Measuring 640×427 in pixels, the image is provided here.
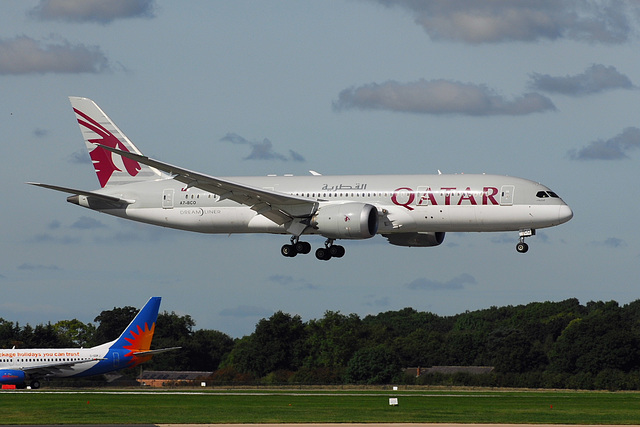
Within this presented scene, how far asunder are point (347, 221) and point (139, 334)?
1254 inches

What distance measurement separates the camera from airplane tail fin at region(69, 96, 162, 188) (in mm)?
75750

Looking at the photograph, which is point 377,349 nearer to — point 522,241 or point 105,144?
point 105,144

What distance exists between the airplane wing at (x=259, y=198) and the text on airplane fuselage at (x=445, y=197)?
224 inches

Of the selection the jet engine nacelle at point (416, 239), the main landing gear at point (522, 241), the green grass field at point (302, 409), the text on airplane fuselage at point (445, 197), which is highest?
the text on airplane fuselage at point (445, 197)

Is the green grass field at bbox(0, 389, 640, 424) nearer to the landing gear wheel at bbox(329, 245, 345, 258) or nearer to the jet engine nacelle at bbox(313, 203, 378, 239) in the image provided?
the landing gear wheel at bbox(329, 245, 345, 258)

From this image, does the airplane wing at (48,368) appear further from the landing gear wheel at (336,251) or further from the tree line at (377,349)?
the landing gear wheel at (336,251)

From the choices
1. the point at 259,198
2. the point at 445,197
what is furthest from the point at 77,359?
the point at 445,197

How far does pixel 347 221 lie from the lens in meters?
64.3

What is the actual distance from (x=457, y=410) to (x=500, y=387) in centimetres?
4076

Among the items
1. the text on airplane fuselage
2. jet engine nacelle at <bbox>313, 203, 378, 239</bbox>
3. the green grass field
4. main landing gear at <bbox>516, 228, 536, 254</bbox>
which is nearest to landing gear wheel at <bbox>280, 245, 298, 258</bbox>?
jet engine nacelle at <bbox>313, 203, 378, 239</bbox>

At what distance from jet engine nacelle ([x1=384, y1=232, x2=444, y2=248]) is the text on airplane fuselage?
595 cm

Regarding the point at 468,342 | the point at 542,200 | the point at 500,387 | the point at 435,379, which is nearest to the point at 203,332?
the point at 468,342

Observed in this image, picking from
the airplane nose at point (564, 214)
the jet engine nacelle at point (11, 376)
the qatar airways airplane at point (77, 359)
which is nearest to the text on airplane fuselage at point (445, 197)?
the airplane nose at point (564, 214)

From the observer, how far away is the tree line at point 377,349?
102 m
